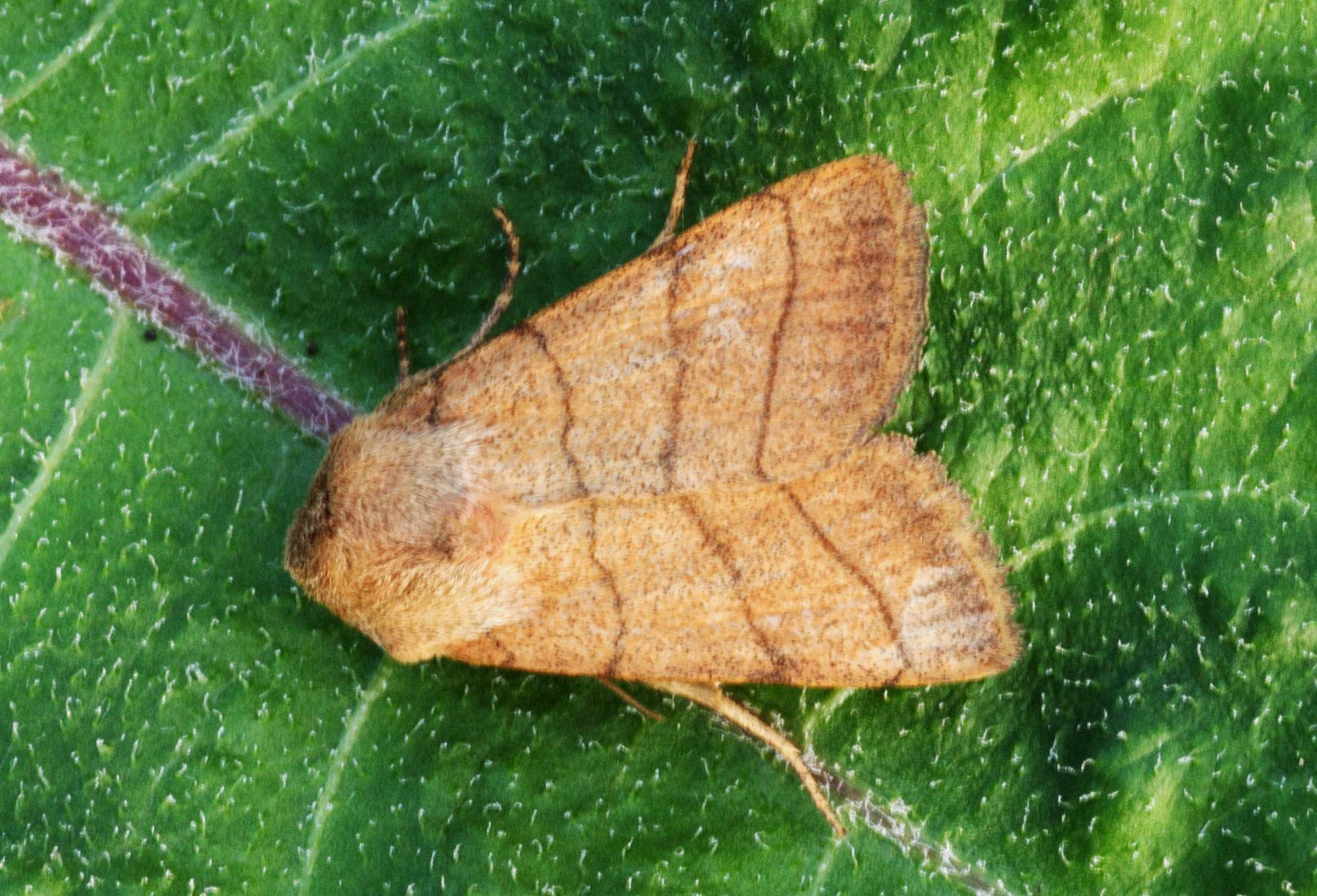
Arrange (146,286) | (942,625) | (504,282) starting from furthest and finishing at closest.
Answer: (504,282)
(146,286)
(942,625)

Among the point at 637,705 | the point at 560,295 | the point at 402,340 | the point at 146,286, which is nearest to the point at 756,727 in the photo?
the point at 637,705

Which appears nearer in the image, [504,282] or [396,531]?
[396,531]

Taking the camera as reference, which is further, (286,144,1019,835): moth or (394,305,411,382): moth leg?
(394,305,411,382): moth leg

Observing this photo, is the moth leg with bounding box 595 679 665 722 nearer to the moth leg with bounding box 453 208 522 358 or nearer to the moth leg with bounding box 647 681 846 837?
the moth leg with bounding box 647 681 846 837

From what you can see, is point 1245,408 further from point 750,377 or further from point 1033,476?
point 750,377

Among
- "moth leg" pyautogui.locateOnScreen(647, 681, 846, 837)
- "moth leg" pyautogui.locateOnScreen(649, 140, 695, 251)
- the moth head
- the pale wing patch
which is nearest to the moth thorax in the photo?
the moth head

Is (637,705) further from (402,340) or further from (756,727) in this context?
(402,340)

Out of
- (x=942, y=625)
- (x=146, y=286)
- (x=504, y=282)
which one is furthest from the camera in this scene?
(x=504, y=282)
